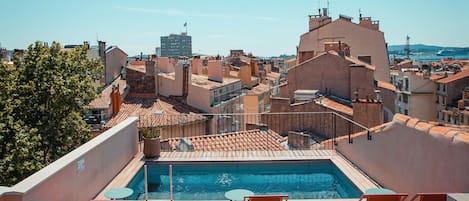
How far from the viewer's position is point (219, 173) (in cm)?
1246

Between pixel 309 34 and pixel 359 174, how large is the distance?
96.9 ft

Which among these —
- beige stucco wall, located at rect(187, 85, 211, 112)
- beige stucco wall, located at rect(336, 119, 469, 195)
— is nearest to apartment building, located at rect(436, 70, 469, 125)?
beige stucco wall, located at rect(187, 85, 211, 112)

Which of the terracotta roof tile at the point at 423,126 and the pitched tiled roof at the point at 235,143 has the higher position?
the terracotta roof tile at the point at 423,126

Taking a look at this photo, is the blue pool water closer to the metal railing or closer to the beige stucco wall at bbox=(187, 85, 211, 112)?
the metal railing

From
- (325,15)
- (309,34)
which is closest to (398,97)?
(325,15)

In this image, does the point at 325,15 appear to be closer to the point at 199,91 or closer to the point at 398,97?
the point at 398,97

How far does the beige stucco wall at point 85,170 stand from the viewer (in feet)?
22.4

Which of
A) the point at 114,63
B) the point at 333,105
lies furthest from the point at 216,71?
the point at 333,105

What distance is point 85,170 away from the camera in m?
8.83

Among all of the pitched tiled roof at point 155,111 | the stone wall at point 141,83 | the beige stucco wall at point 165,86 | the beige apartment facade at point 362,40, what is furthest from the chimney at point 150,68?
the beige apartment facade at point 362,40

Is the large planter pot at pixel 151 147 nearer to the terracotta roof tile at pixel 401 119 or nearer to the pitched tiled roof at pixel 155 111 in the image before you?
the terracotta roof tile at pixel 401 119

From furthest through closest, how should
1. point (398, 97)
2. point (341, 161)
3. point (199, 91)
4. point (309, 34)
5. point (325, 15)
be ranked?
point (398, 97) < point (325, 15) < point (309, 34) < point (199, 91) < point (341, 161)

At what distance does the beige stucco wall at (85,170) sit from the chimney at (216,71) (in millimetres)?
24455

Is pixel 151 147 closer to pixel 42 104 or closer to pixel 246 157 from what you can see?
pixel 246 157
